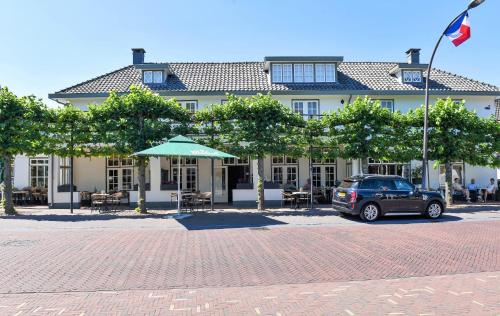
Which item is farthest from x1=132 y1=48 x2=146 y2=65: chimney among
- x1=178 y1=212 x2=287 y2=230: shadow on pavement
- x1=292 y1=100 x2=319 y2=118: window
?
x1=178 y1=212 x2=287 y2=230: shadow on pavement

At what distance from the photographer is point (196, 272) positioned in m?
6.98

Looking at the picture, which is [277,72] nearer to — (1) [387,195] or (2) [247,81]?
(2) [247,81]

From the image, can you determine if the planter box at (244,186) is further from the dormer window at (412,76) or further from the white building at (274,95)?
the dormer window at (412,76)

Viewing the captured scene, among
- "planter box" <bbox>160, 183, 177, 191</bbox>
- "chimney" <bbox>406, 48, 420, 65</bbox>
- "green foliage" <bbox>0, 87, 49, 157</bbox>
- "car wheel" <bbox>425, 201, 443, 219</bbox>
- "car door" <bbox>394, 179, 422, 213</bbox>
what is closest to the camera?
"car door" <bbox>394, 179, 422, 213</bbox>

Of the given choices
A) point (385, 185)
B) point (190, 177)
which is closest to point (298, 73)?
point (190, 177)

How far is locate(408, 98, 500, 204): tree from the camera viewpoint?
1856 cm

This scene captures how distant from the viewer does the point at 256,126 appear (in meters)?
17.2

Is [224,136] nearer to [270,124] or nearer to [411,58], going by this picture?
[270,124]

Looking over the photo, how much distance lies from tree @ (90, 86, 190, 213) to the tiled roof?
16.8ft

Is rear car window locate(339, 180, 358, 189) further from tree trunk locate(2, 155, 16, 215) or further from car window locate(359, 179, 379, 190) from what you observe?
tree trunk locate(2, 155, 16, 215)

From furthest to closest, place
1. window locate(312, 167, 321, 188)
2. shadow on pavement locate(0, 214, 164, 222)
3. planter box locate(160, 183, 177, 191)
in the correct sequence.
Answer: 1. window locate(312, 167, 321, 188)
2. planter box locate(160, 183, 177, 191)
3. shadow on pavement locate(0, 214, 164, 222)

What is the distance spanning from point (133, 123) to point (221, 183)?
7.07 meters

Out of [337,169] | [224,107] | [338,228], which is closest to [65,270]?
[338,228]

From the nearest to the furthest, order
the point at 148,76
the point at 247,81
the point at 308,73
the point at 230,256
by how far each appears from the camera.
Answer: the point at 230,256, the point at 247,81, the point at 148,76, the point at 308,73
